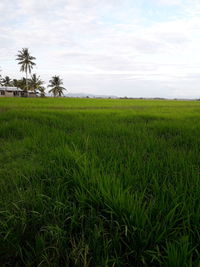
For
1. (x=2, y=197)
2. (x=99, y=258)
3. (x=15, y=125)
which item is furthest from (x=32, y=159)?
(x=15, y=125)

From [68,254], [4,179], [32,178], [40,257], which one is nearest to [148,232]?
[68,254]

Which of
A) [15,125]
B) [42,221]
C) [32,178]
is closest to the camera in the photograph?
[42,221]

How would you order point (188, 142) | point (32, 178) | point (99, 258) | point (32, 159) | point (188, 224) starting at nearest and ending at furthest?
point (99, 258) < point (188, 224) < point (32, 178) < point (32, 159) < point (188, 142)

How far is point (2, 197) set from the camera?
1241 mm

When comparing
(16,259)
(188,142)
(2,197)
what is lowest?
(16,259)

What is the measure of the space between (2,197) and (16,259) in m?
0.54

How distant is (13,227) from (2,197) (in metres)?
0.41

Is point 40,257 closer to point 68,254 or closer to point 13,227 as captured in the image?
point 68,254

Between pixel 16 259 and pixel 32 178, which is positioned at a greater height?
pixel 32 178

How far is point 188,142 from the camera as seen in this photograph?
2.66 meters

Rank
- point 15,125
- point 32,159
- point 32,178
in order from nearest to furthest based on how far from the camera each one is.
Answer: point 32,178 → point 32,159 → point 15,125

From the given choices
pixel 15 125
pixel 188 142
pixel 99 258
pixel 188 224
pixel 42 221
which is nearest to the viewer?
pixel 99 258

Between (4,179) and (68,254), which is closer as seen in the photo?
(68,254)

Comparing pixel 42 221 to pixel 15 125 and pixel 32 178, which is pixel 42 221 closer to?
pixel 32 178
